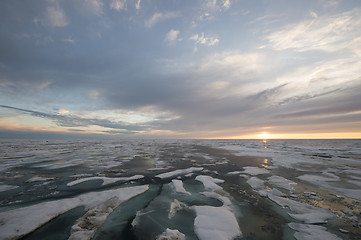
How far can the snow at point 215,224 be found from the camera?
158 inches

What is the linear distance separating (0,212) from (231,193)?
352 inches

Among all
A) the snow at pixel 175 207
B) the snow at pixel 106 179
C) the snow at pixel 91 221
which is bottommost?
the snow at pixel 175 207

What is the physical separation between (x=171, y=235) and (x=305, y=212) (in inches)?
195

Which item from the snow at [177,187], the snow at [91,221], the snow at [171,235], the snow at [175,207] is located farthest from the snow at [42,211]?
the snow at [171,235]

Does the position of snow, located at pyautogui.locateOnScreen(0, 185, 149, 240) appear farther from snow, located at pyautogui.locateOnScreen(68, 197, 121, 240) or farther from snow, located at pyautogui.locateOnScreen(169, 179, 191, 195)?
snow, located at pyautogui.locateOnScreen(169, 179, 191, 195)

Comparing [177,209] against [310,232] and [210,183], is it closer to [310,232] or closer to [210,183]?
[210,183]

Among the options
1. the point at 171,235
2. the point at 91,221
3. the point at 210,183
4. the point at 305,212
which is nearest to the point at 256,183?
the point at 210,183

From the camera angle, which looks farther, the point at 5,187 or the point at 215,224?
the point at 5,187

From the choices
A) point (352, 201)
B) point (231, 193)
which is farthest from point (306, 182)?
point (231, 193)

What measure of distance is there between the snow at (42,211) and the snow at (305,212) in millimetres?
6291

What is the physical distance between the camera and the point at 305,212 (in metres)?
5.21

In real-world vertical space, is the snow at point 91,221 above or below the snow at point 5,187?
above

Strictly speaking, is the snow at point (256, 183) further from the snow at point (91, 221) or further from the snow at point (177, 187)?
the snow at point (91, 221)

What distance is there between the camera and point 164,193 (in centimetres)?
694
